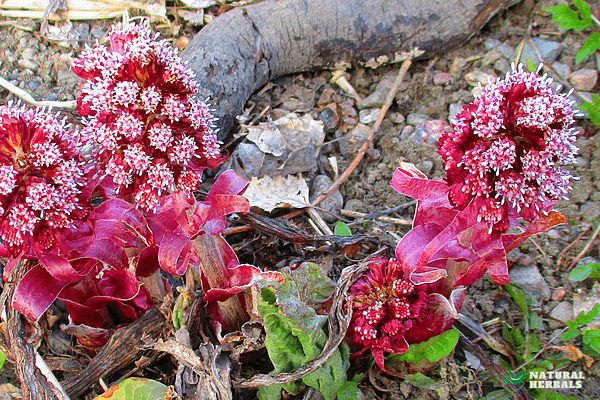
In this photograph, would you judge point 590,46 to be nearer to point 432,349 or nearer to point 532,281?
point 532,281

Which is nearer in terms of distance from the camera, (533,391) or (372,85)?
(533,391)

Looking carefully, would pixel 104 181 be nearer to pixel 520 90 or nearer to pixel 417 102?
pixel 520 90

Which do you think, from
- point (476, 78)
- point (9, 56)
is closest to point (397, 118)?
point (476, 78)

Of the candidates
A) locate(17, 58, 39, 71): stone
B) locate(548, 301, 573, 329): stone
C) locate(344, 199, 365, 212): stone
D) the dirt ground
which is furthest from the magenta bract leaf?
locate(17, 58, 39, 71): stone

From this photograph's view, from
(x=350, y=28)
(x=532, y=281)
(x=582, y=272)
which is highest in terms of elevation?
(x=350, y=28)

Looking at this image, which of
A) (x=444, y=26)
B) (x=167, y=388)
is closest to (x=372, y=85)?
(x=444, y=26)

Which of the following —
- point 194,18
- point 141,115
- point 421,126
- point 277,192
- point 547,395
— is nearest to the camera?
point 141,115
